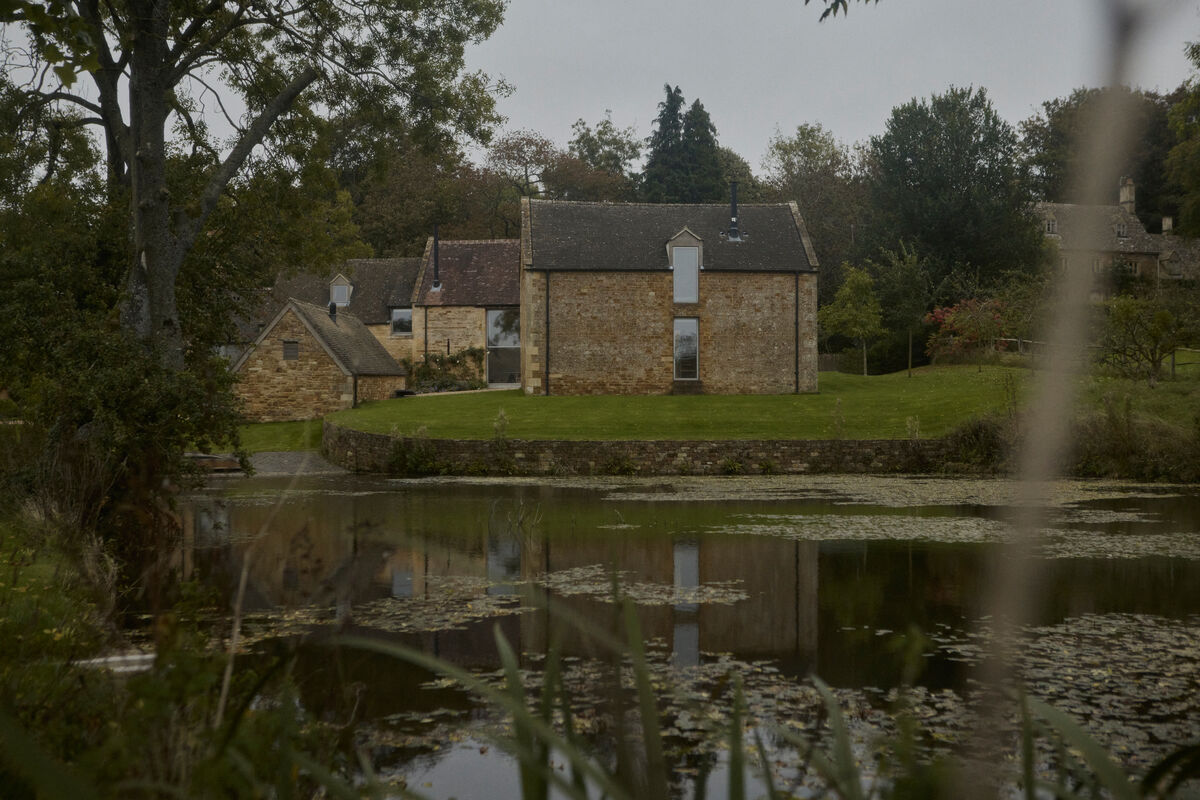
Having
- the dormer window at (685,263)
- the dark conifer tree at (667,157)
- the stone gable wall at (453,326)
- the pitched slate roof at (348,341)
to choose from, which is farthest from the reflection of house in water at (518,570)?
the dark conifer tree at (667,157)

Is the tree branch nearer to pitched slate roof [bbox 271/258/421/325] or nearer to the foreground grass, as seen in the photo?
the foreground grass

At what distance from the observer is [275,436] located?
3541cm

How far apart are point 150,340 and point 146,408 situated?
129 centimetres

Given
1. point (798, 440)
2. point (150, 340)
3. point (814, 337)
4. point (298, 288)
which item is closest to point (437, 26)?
point (150, 340)

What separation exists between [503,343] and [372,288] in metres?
7.68

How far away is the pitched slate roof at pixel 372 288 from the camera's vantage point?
4906 centimetres

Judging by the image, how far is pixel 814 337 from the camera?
38.8m

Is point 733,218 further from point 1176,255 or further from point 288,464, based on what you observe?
point 1176,255

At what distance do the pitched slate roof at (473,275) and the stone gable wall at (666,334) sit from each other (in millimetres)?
8845

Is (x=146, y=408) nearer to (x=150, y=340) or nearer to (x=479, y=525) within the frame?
(x=150, y=340)

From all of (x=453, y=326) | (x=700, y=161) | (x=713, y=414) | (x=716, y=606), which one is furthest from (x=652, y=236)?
(x=716, y=606)

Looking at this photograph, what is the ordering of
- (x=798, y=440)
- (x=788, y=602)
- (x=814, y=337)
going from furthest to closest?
(x=814, y=337) → (x=798, y=440) → (x=788, y=602)

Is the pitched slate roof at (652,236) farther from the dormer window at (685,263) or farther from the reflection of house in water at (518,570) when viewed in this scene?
the reflection of house in water at (518,570)

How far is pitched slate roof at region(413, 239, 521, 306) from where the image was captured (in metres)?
46.8
